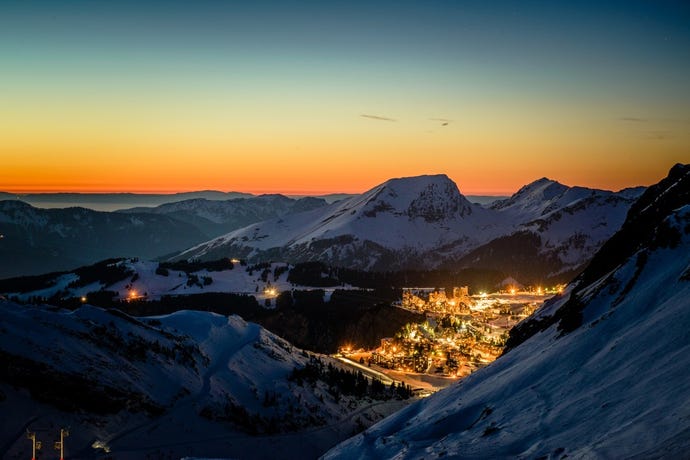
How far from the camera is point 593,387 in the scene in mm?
33000

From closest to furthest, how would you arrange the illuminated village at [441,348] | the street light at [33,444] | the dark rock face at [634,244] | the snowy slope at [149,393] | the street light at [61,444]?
the dark rock face at [634,244] → the street light at [33,444] → the street light at [61,444] → the snowy slope at [149,393] → the illuminated village at [441,348]

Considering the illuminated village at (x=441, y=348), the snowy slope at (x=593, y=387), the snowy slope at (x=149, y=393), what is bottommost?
the illuminated village at (x=441, y=348)

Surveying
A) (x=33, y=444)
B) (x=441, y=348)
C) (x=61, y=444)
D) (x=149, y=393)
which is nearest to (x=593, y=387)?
(x=61, y=444)

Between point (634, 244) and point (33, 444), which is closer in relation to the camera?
point (33, 444)

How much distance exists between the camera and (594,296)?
46.9m

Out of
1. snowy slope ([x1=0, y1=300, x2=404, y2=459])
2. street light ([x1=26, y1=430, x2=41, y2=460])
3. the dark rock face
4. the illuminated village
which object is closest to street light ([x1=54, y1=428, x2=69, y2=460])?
snowy slope ([x1=0, y1=300, x2=404, y2=459])

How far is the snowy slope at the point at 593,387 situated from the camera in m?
26.0

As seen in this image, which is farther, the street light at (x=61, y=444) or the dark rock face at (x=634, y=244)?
the street light at (x=61, y=444)

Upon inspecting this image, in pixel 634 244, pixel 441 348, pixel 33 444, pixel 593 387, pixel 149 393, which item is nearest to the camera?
pixel 593 387

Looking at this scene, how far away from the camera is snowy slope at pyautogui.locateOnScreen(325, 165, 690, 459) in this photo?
1022 inches

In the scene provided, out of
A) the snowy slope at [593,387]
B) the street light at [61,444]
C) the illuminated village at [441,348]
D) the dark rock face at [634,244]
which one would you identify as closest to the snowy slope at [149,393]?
the street light at [61,444]

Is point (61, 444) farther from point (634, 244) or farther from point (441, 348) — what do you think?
point (441, 348)

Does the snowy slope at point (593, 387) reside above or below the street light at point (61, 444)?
above

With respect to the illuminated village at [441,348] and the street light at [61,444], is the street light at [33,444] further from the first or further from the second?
the illuminated village at [441,348]
